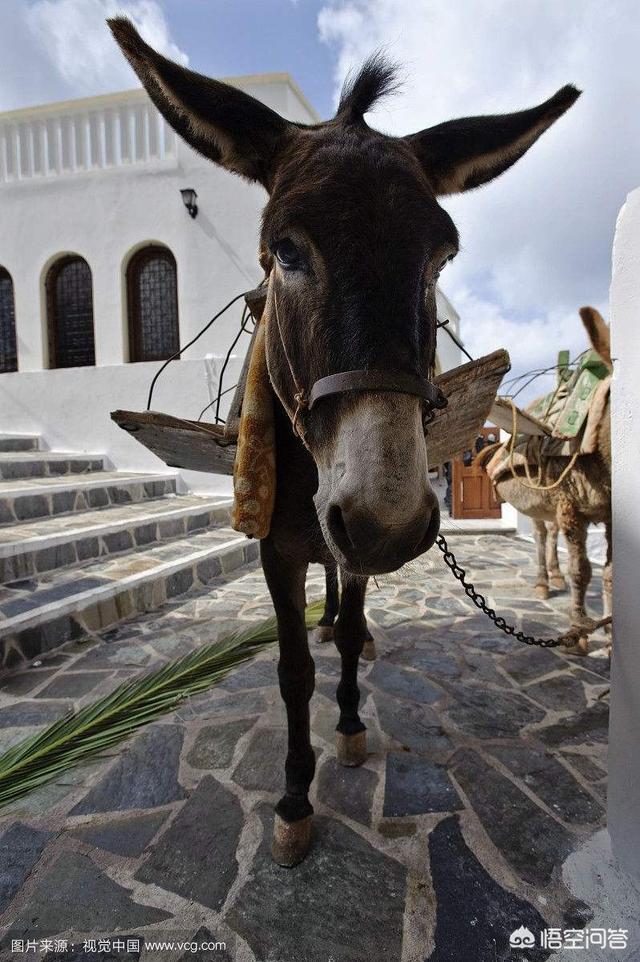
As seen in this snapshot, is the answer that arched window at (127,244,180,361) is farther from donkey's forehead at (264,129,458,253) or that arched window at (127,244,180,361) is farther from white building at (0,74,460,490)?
donkey's forehead at (264,129,458,253)

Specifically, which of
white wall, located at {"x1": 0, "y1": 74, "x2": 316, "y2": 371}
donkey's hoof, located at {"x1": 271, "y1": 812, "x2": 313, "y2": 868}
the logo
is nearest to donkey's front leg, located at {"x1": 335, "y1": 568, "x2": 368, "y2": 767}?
donkey's hoof, located at {"x1": 271, "y1": 812, "x2": 313, "y2": 868}

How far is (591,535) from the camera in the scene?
6691 mm

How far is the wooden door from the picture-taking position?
10531 mm

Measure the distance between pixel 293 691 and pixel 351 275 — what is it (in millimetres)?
1669

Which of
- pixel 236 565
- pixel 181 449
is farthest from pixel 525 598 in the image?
pixel 181 449

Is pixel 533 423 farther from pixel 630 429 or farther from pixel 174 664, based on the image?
pixel 174 664

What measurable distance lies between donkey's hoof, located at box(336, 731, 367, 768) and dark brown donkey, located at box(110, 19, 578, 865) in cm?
58

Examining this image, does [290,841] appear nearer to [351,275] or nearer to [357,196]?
[351,275]

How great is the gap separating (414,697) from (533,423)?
2.14 m

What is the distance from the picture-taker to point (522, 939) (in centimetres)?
148

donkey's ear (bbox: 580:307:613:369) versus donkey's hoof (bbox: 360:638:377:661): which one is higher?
donkey's ear (bbox: 580:307:613:369)

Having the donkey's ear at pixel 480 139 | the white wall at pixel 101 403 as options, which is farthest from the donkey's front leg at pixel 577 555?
the white wall at pixel 101 403

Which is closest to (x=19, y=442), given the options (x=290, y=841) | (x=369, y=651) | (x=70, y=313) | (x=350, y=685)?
(x=70, y=313)

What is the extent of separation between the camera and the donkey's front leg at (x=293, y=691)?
1.80 metres
